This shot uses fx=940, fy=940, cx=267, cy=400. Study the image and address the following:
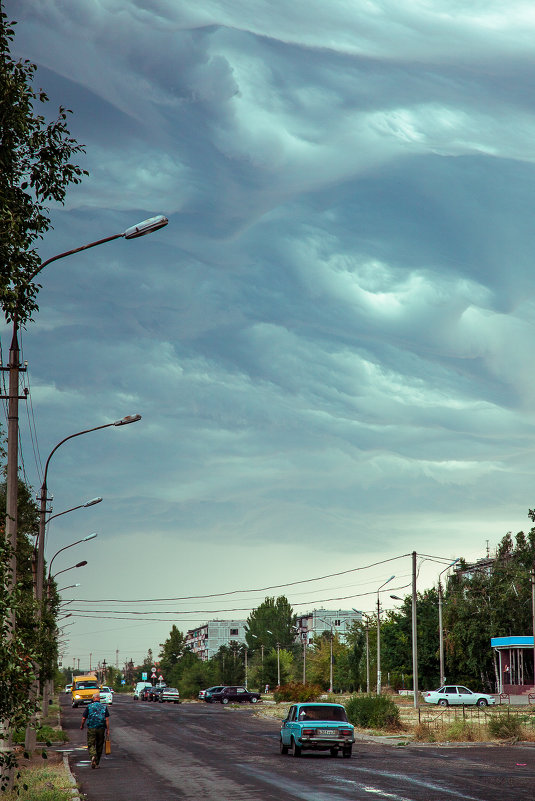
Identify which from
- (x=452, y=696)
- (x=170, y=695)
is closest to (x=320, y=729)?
(x=452, y=696)

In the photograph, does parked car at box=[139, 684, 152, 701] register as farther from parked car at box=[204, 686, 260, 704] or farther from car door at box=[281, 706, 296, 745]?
car door at box=[281, 706, 296, 745]

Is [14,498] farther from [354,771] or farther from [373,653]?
[373,653]

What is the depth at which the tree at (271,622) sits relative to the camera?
16400 centimetres

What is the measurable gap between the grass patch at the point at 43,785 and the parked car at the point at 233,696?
226ft

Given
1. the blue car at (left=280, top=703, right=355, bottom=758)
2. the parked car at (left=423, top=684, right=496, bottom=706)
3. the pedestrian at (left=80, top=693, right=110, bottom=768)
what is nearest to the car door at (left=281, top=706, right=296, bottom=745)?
the blue car at (left=280, top=703, right=355, bottom=758)

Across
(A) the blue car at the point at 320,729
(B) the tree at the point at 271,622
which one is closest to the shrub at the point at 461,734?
(A) the blue car at the point at 320,729

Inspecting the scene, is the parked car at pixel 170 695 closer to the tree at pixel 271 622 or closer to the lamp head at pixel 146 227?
the tree at pixel 271 622

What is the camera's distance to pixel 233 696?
92000mm

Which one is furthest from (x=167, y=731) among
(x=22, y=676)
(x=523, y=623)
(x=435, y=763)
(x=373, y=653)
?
(x=373, y=653)

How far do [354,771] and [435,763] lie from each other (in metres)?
3.83

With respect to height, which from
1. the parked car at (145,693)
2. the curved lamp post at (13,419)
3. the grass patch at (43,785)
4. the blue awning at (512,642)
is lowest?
the parked car at (145,693)

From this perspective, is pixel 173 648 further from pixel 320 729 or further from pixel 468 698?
pixel 320 729

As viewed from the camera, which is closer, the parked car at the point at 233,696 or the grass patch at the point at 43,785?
the grass patch at the point at 43,785

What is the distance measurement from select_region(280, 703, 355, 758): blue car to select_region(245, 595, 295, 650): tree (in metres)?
138
